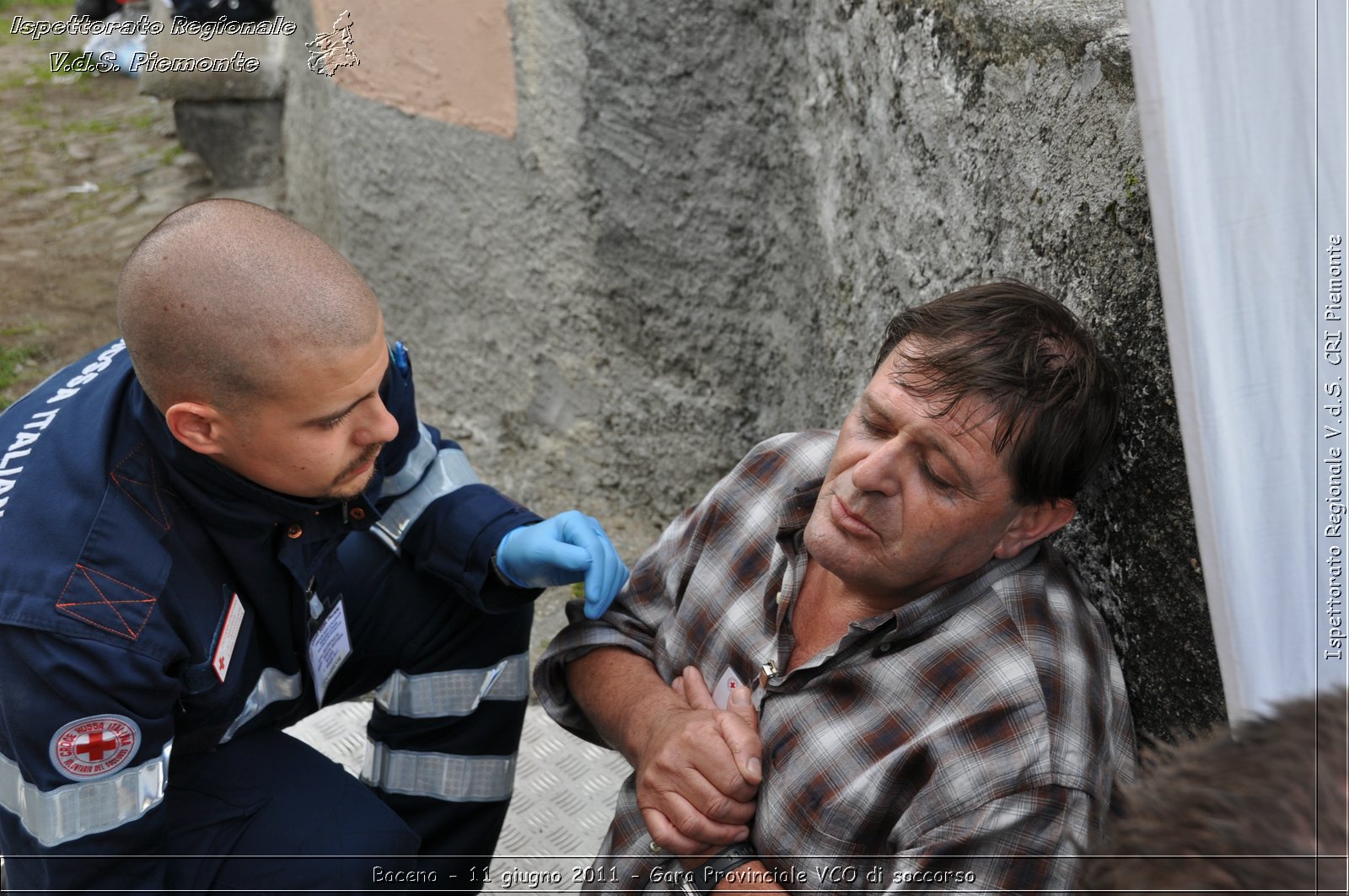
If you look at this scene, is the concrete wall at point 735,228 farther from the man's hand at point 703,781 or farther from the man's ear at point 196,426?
the man's ear at point 196,426

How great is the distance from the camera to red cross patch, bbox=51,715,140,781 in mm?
1608

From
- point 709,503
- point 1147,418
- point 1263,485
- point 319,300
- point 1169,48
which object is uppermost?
point 1169,48

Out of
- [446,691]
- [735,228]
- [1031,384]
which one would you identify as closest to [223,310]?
[446,691]

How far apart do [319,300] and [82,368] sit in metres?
0.52

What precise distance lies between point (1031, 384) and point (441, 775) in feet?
4.21

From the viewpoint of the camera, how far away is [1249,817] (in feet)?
2.89

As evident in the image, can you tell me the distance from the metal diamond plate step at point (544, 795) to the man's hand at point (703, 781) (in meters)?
0.78

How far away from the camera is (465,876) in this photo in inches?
87.4

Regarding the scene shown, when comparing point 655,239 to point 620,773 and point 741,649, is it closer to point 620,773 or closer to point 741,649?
point 620,773

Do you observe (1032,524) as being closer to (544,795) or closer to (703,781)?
(703,781)

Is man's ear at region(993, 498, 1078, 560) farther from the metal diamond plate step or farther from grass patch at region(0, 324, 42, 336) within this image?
grass patch at region(0, 324, 42, 336)

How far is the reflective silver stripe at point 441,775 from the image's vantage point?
2.17m

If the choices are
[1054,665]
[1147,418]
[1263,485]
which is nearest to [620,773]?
[1054,665]

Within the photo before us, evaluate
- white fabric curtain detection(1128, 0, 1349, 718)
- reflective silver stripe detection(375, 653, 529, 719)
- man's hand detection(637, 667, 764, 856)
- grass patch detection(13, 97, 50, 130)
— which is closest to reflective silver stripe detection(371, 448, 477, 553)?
reflective silver stripe detection(375, 653, 529, 719)
